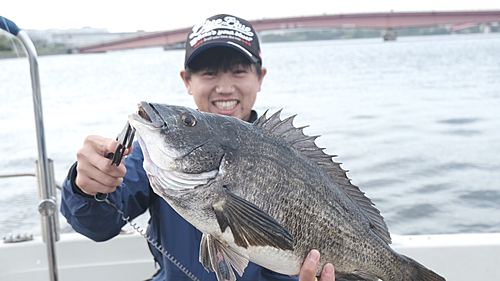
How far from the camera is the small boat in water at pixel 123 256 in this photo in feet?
10.1

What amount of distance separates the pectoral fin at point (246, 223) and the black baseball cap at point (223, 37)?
4.05 ft

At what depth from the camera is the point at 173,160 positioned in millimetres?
1487

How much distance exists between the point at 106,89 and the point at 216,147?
18.8m

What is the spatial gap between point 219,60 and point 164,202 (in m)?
0.94

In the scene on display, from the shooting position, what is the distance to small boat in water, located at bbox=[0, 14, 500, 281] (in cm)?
309

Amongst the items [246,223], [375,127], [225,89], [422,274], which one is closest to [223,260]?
[246,223]

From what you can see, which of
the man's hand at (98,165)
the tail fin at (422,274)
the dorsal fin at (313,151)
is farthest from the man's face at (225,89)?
the tail fin at (422,274)

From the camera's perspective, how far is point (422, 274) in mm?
1918

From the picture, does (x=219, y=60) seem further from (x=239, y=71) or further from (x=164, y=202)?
(x=164, y=202)

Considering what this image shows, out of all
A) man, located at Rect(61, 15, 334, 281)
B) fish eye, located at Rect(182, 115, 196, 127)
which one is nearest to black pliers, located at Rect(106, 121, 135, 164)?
fish eye, located at Rect(182, 115, 196, 127)

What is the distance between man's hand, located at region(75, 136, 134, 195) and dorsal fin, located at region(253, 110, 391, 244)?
60 centimetres

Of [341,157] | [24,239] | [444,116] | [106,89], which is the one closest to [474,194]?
[341,157]

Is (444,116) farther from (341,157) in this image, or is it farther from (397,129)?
(341,157)

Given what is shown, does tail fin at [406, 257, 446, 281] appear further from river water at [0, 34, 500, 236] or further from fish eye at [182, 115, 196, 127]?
river water at [0, 34, 500, 236]
